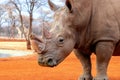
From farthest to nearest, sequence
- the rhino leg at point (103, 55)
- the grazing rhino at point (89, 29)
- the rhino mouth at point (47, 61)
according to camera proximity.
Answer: the rhino leg at point (103, 55) → the grazing rhino at point (89, 29) → the rhino mouth at point (47, 61)

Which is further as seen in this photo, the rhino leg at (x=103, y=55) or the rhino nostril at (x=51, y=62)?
the rhino leg at (x=103, y=55)

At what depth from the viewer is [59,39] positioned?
574 centimetres

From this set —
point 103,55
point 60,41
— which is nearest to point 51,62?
point 60,41

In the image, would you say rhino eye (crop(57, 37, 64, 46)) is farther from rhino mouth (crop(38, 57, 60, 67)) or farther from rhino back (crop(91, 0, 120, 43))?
rhino back (crop(91, 0, 120, 43))

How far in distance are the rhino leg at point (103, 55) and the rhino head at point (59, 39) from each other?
0.49m

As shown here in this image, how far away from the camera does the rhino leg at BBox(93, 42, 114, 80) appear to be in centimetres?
605

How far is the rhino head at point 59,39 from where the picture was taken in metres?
5.52

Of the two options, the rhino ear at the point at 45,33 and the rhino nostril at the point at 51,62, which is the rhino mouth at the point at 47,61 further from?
the rhino ear at the point at 45,33

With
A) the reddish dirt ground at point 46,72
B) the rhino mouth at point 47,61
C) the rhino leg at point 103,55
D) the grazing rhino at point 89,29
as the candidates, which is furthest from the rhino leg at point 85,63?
the reddish dirt ground at point 46,72

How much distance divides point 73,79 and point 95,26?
657 cm

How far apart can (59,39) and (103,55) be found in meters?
0.93

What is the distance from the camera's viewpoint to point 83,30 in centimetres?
610

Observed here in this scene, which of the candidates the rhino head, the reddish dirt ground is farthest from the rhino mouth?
the reddish dirt ground

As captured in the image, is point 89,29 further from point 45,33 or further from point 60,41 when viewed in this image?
point 45,33
